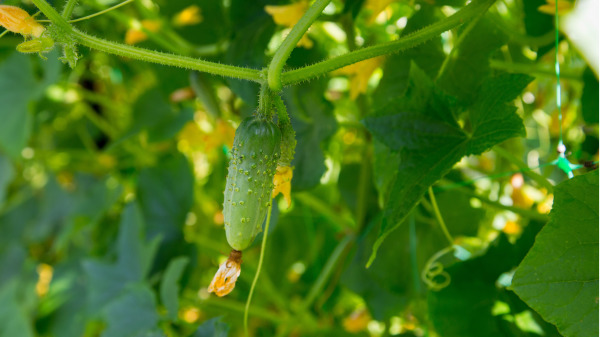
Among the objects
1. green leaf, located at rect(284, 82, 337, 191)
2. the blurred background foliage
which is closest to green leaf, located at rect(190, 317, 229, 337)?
the blurred background foliage

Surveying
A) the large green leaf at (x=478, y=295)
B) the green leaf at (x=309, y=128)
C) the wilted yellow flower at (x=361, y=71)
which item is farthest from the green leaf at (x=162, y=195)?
the large green leaf at (x=478, y=295)

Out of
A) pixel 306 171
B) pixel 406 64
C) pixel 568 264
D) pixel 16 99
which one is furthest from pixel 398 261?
pixel 16 99

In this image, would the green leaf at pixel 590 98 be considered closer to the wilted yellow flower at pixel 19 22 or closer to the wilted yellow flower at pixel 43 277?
the wilted yellow flower at pixel 19 22

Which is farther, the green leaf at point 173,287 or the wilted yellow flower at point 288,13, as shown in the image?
the green leaf at point 173,287

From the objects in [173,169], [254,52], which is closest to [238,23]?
[254,52]

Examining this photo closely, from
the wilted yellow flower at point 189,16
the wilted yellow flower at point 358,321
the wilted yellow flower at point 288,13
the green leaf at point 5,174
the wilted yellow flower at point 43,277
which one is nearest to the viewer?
the wilted yellow flower at point 288,13
